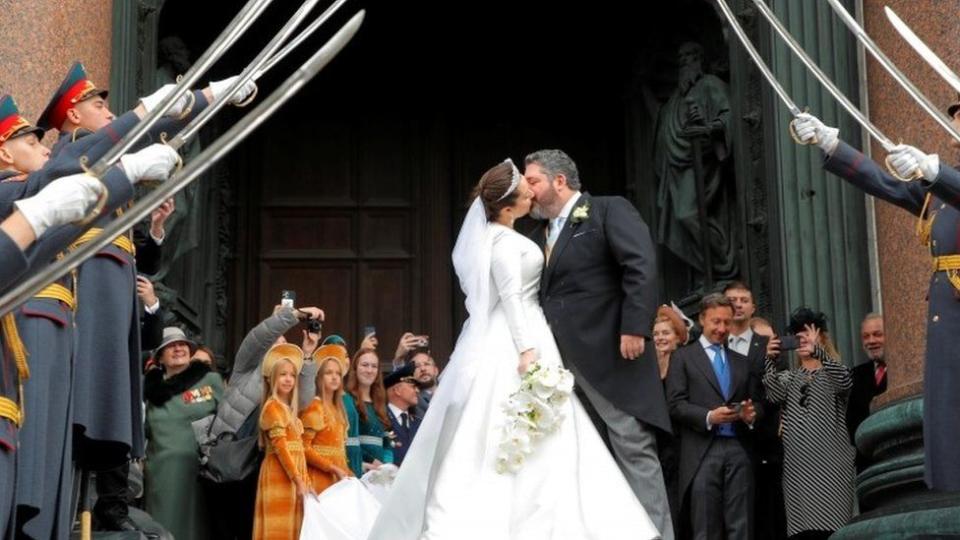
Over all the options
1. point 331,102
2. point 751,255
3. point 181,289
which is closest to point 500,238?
point 751,255

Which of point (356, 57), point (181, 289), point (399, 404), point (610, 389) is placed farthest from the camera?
point (356, 57)

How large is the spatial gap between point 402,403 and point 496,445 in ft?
11.9

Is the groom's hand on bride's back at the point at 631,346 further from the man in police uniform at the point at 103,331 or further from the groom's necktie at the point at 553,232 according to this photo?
the man in police uniform at the point at 103,331

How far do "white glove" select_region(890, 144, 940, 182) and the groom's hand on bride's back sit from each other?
2.25m

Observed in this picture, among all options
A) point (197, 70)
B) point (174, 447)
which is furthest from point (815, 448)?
Answer: point (197, 70)

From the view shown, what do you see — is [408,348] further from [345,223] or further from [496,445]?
[496,445]

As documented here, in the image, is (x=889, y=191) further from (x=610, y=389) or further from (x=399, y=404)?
(x=399, y=404)

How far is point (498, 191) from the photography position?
9484 millimetres

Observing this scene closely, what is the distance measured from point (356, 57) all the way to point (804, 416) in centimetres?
687

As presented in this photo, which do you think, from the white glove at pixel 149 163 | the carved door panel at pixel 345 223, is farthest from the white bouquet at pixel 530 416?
the carved door panel at pixel 345 223

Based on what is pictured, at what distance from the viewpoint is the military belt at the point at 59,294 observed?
687 cm

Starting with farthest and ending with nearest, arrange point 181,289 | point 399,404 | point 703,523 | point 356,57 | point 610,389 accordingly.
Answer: point 356,57 < point 181,289 < point 399,404 < point 703,523 < point 610,389

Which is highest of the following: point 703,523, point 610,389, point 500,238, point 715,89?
point 715,89

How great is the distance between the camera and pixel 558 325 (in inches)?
366
